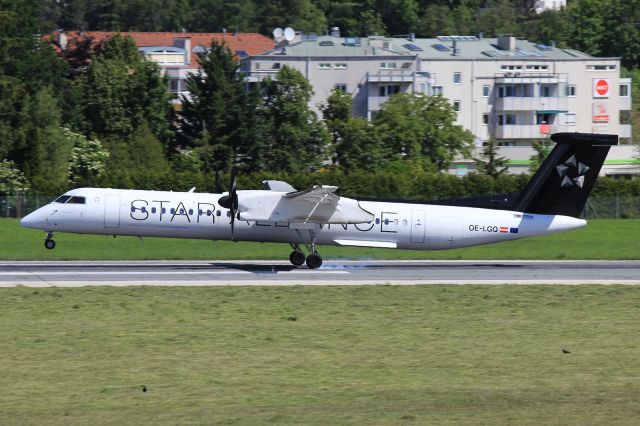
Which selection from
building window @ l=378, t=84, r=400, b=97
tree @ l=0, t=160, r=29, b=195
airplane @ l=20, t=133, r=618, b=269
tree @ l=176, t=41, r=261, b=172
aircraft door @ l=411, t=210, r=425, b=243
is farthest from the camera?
building window @ l=378, t=84, r=400, b=97

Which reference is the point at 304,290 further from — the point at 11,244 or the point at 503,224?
the point at 11,244

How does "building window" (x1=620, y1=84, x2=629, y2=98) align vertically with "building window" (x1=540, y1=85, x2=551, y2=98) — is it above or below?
above

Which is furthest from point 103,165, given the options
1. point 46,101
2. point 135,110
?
point 135,110

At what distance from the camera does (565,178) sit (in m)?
35.1

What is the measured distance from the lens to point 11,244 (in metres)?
44.5

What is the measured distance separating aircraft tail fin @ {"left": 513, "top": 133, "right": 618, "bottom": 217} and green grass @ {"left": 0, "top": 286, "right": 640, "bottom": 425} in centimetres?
608

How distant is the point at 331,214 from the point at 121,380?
16449 mm

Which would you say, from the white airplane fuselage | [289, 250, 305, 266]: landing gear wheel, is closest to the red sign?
the white airplane fuselage

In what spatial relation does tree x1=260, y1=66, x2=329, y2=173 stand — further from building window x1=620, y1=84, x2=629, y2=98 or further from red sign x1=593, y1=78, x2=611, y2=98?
building window x1=620, y1=84, x2=629, y2=98

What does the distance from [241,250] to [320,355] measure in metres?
22.4

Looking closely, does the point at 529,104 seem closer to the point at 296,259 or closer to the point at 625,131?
the point at 625,131

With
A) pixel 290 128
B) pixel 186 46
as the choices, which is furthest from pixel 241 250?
pixel 186 46

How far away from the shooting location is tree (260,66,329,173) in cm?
8262

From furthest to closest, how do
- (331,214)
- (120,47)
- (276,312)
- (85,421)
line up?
(120,47) < (331,214) < (276,312) < (85,421)
